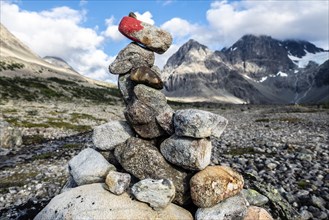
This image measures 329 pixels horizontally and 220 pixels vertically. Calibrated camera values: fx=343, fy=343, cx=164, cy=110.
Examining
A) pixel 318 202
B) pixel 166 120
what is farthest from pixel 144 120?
pixel 318 202

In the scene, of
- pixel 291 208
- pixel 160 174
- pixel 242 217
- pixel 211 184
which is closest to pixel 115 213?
pixel 160 174

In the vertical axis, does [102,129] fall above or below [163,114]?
below

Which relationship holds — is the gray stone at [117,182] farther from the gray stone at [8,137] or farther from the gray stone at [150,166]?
the gray stone at [8,137]

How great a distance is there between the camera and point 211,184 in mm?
11445

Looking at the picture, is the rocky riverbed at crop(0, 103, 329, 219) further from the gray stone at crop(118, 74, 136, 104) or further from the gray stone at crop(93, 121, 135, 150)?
the gray stone at crop(118, 74, 136, 104)

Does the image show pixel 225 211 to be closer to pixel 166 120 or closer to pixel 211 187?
pixel 211 187

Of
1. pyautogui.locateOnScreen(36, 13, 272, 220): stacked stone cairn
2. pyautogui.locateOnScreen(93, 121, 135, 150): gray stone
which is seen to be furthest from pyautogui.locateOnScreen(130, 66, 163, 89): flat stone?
pyautogui.locateOnScreen(93, 121, 135, 150): gray stone

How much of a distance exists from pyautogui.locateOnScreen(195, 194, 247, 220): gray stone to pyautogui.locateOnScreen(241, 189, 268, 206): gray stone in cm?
253

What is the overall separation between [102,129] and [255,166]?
12.2 m

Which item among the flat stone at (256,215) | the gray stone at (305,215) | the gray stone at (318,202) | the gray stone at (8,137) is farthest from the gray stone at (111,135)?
the gray stone at (8,137)

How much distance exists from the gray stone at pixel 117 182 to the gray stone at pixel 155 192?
485 millimetres

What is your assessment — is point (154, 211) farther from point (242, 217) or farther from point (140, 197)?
point (242, 217)

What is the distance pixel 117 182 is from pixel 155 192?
133 cm

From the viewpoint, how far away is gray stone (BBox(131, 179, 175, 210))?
1102 centimetres
